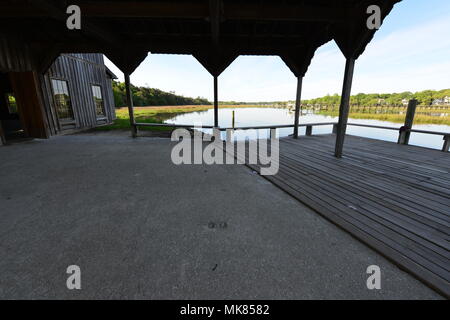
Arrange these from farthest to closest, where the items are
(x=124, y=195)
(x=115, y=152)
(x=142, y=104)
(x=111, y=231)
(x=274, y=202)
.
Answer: (x=142, y=104) < (x=115, y=152) < (x=124, y=195) < (x=274, y=202) < (x=111, y=231)

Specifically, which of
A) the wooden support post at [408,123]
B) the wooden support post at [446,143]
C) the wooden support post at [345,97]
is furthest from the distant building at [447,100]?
the wooden support post at [345,97]

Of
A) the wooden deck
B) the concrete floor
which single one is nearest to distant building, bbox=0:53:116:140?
the concrete floor

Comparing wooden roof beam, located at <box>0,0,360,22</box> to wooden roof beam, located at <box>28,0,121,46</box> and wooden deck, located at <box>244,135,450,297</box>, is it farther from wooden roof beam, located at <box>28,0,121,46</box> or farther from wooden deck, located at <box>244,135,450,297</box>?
wooden deck, located at <box>244,135,450,297</box>

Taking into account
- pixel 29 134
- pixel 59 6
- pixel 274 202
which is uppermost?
pixel 59 6

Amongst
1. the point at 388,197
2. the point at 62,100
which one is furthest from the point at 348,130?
the point at 62,100

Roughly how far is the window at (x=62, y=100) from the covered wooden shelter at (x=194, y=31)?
1193 mm

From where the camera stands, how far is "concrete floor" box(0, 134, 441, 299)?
4.84 feet

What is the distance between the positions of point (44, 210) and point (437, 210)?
5.41m

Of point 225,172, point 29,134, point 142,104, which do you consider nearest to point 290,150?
point 225,172

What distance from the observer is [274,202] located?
9.42 ft

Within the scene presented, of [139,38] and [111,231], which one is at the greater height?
[139,38]

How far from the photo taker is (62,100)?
8.77 m

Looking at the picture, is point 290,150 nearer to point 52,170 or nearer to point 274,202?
point 274,202

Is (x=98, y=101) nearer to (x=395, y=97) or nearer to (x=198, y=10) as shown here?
(x=198, y=10)
